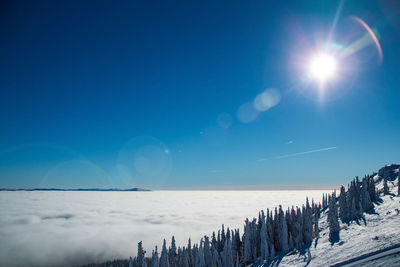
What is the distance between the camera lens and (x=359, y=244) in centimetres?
4991

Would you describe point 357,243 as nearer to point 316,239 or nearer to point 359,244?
point 359,244

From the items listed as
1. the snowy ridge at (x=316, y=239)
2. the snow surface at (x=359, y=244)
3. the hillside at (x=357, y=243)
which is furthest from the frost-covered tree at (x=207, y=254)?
the snow surface at (x=359, y=244)

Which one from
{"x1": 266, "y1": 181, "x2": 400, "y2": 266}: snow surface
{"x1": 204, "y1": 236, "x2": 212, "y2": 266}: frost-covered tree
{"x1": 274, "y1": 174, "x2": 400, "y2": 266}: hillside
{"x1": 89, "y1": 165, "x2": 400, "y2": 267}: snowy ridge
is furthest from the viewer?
{"x1": 204, "y1": 236, "x2": 212, "y2": 266}: frost-covered tree

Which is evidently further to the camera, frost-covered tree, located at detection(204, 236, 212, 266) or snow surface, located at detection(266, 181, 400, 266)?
frost-covered tree, located at detection(204, 236, 212, 266)

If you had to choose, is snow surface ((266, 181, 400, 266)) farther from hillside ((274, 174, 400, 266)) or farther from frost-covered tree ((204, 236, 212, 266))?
frost-covered tree ((204, 236, 212, 266))

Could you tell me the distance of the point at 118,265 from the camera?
162 metres

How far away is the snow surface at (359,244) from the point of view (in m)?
42.7

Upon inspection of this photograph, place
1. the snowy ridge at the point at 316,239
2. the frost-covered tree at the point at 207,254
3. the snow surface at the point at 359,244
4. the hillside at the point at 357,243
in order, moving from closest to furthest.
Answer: the snow surface at the point at 359,244, the hillside at the point at 357,243, the snowy ridge at the point at 316,239, the frost-covered tree at the point at 207,254

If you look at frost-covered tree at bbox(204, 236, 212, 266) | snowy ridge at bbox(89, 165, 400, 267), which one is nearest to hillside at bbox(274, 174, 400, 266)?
snowy ridge at bbox(89, 165, 400, 267)

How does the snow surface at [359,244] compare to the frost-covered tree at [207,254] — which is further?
the frost-covered tree at [207,254]

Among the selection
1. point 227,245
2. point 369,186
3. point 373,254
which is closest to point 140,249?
point 227,245

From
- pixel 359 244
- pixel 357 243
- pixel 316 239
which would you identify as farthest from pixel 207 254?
pixel 359 244

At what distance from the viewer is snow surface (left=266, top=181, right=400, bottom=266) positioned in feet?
140

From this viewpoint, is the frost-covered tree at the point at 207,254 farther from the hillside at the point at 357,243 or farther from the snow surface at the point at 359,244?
the snow surface at the point at 359,244
